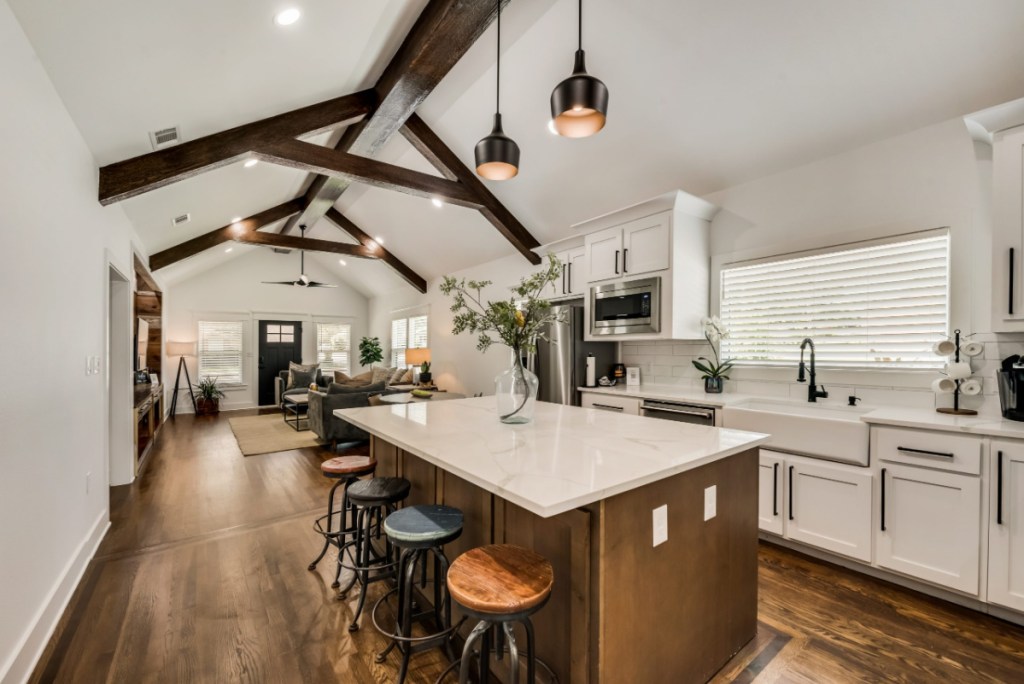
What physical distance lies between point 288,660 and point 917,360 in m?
3.78

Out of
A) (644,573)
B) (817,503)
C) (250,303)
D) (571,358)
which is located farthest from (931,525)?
(250,303)

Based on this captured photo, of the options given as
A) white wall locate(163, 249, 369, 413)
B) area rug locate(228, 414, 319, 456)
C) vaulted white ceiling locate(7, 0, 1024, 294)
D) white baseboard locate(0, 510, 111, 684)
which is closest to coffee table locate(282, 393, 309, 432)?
area rug locate(228, 414, 319, 456)

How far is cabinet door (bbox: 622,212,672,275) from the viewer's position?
3486 millimetres

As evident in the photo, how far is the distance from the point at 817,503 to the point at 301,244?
25.7 ft

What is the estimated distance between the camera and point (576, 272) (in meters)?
4.64

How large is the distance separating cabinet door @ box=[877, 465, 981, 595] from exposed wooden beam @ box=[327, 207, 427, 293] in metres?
7.59

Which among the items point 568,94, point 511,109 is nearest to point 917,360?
point 568,94

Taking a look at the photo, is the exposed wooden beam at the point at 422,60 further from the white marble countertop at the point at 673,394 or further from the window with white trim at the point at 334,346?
the window with white trim at the point at 334,346

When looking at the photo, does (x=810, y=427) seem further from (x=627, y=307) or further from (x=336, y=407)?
(x=336, y=407)

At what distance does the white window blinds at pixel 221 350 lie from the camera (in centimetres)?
895

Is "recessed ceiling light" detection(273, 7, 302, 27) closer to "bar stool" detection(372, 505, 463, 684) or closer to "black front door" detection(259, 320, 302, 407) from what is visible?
"bar stool" detection(372, 505, 463, 684)

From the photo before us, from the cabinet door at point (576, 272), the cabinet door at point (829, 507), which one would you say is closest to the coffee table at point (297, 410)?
the cabinet door at point (576, 272)

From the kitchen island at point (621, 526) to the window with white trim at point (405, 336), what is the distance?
678 cm

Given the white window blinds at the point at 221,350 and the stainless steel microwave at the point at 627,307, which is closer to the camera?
the stainless steel microwave at the point at 627,307
